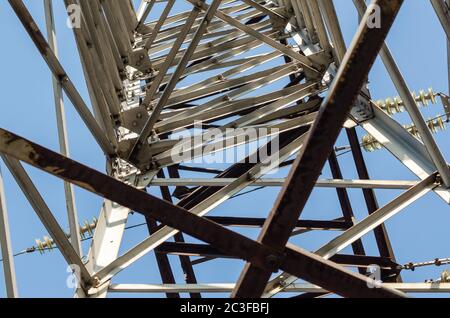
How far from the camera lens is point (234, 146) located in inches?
340

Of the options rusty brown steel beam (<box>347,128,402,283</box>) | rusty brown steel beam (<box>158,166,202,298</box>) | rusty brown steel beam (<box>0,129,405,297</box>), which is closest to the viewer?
rusty brown steel beam (<box>0,129,405,297</box>)

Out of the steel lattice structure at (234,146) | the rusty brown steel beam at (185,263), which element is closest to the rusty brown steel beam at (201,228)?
the steel lattice structure at (234,146)

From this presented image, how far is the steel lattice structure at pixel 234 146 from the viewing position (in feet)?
12.8

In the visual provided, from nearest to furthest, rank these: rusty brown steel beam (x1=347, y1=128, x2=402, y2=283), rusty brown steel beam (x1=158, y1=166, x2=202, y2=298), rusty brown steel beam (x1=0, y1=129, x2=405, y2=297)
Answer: rusty brown steel beam (x1=0, y1=129, x2=405, y2=297)
rusty brown steel beam (x1=347, y1=128, x2=402, y2=283)
rusty brown steel beam (x1=158, y1=166, x2=202, y2=298)

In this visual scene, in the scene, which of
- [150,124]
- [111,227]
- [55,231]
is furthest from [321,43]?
[55,231]

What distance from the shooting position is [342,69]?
12.3 ft

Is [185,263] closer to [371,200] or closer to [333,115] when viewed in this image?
[371,200]

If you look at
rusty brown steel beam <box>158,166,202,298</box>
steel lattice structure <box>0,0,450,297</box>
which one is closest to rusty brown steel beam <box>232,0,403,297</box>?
steel lattice structure <box>0,0,450,297</box>

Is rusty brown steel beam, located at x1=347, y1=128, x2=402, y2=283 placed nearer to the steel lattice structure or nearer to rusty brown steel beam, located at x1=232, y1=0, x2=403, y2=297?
the steel lattice structure

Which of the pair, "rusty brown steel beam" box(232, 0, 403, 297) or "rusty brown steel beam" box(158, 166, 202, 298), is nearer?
"rusty brown steel beam" box(232, 0, 403, 297)

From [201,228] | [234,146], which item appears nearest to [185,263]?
[234,146]

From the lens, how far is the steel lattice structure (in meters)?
3.90
